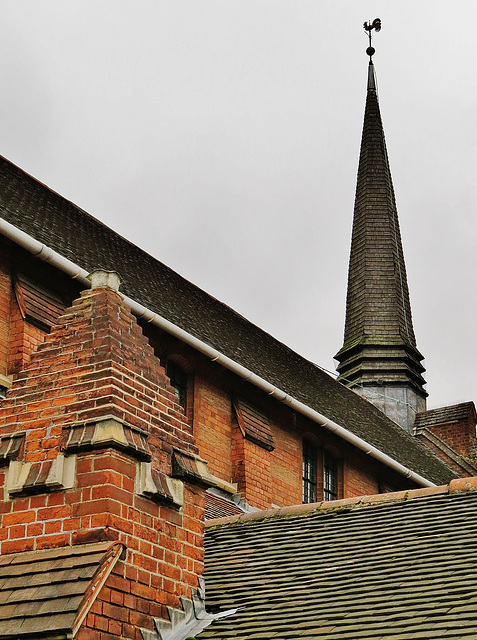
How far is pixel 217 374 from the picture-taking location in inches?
709

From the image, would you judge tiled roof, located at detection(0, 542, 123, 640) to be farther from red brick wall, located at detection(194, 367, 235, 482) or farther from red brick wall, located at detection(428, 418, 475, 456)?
red brick wall, located at detection(428, 418, 475, 456)

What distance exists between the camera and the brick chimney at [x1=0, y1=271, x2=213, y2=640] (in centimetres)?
602

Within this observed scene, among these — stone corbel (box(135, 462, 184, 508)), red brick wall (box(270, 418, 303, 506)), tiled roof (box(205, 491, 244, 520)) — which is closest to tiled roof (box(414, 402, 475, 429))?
red brick wall (box(270, 418, 303, 506))

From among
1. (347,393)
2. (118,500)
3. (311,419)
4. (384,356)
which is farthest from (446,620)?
(384,356)

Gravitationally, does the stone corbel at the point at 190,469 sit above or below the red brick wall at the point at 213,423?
below

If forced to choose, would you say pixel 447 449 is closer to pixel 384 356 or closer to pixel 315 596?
pixel 384 356

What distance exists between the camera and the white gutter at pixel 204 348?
1368 centimetres

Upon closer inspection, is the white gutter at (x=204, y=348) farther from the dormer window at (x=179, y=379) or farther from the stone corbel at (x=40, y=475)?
the stone corbel at (x=40, y=475)

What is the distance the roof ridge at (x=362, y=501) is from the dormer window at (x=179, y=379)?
7.55 m

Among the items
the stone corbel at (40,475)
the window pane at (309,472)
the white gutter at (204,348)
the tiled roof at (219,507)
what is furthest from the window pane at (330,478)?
the stone corbel at (40,475)

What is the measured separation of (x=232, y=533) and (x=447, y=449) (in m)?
23.9

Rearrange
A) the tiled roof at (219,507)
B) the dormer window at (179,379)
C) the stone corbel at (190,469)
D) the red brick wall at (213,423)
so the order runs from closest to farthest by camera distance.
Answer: the stone corbel at (190,469) → the tiled roof at (219,507) → the dormer window at (179,379) → the red brick wall at (213,423)

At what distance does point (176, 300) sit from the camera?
63.2ft

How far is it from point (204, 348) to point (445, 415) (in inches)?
753
